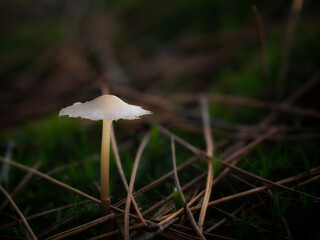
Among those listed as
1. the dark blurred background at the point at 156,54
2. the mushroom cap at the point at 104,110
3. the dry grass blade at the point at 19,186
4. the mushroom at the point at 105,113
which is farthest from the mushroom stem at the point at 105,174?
the dark blurred background at the point at 156,54

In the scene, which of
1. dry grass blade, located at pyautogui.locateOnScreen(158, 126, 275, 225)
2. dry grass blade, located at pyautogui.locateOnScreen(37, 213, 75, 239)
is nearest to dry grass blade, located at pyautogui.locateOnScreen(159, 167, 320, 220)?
dry grass blade, located at pyautogui.locateOnScreen(158, 126, 275, 225)

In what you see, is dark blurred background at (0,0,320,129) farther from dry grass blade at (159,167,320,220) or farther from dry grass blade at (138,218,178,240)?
dry grass blade at (138,218,178,240)

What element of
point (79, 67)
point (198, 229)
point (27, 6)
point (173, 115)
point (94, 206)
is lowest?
point (198, 229)

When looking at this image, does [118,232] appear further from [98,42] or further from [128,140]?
[98,42]

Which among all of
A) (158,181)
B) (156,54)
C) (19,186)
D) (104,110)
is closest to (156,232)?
(158,181)

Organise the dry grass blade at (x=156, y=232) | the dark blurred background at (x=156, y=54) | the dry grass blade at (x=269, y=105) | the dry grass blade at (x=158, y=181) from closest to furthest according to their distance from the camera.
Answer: the dry grass blade at (x=156, y=232), the dry grass blade at (x=158, y=181), the dry grass blade at (x=269, y=105), the dark blurred background at (x=156, y=54)

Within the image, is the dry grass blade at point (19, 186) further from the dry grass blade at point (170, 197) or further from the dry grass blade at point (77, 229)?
the dry grass blade at point (170, 197)

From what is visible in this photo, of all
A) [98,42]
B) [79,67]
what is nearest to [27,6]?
[98,42]
